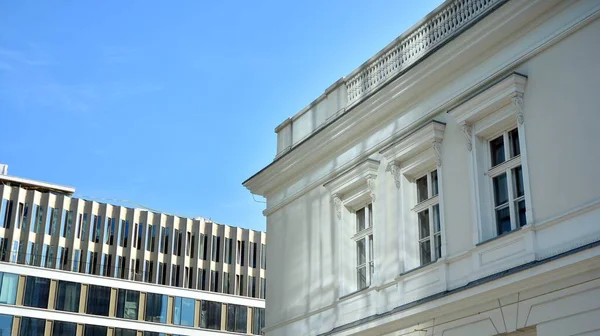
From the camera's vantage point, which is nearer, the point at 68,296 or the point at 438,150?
the point at 438,150

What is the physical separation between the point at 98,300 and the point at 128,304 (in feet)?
7.70

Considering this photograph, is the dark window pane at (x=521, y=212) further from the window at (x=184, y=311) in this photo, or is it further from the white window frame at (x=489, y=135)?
the window at (x=184, y=311)

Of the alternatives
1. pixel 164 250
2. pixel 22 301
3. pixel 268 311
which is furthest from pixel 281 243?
pixel 164 250

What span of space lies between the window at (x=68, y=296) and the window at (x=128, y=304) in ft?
10.6

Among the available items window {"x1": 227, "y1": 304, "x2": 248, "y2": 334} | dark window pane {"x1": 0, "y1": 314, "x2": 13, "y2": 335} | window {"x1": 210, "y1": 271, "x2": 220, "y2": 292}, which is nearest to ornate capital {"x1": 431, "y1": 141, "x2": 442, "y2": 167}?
dark window pane {"x1": 0, "y1": 314, "x2": 13, "y2": 335}

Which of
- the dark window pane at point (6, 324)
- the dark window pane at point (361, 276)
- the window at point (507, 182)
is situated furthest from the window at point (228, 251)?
the window at point (507, 182)

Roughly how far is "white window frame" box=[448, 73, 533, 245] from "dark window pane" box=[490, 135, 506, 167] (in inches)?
2.6

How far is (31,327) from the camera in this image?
5997 cm

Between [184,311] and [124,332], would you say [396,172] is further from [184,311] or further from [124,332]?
[184,311]

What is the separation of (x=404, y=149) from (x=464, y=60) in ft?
7.44

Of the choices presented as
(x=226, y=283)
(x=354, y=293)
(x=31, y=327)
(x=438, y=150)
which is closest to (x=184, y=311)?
(x=226, y=283)

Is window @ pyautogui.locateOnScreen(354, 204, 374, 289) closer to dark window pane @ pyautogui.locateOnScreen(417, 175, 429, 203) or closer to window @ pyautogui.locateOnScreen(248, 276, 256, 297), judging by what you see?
dark window pane @ pyautogui.locateOnScreen(417, 175, 429, 203)

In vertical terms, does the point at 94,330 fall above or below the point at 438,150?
above

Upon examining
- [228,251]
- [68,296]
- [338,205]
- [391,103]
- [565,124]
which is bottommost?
[565,124]
